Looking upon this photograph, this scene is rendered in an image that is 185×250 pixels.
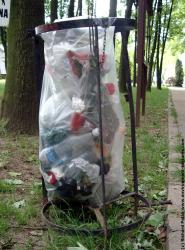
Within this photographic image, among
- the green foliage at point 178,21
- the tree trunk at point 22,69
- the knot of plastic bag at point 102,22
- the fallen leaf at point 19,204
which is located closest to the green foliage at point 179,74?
the green foliage at point 178,21

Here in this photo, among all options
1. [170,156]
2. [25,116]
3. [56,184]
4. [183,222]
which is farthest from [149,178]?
[25,116]

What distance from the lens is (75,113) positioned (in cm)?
311

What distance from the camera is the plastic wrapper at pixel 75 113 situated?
121 inches

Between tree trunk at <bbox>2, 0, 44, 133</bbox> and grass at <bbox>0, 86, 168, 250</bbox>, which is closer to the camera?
grass at <bbox>0, 86, 168, 250</bbox>

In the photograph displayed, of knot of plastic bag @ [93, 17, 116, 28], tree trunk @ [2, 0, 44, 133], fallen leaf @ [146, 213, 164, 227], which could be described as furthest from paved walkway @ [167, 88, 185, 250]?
tree trunk @ [2, 0, 44, 133]

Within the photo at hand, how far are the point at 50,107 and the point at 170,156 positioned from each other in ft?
8.29

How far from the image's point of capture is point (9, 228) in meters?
3.34

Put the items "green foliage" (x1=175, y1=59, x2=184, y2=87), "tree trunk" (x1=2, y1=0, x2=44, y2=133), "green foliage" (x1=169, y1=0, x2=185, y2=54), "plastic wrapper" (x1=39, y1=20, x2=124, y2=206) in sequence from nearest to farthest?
"plastic wrapper" (x1=39, y1=20, x2=124, y2=206), "tree trunk" (x1=2, y1=0, x2=44, y2=133), "green foliage" (x1=169, y1=0, x2=185, y2=54), "green foliage" (x1=175, y1=59, x2=184, y2=87)

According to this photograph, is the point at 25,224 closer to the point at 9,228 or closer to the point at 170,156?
the point at 9,228

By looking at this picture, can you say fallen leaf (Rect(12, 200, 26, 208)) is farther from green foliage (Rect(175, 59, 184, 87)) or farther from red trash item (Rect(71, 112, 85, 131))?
green foliage (Rect(175, 59, 184, 87))

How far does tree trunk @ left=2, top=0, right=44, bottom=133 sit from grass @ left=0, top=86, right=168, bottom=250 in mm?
234

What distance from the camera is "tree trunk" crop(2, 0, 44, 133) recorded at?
22.1 feet

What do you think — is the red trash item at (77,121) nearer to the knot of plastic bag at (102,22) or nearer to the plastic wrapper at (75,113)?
the plastic wrapper at (75,113)

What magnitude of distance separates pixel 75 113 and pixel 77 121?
0.05 meters
